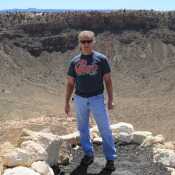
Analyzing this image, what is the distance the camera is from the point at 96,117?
23.4 feet

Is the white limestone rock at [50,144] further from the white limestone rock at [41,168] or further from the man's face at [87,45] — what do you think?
the man's face at [87,45]

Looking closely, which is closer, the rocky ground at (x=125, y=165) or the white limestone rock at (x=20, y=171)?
the white limestone rock at (x=20, y=171)

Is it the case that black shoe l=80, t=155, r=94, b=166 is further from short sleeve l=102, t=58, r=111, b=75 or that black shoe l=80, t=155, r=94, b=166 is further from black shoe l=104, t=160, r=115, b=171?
short sleeve l=102, t=58, r=111, b=75

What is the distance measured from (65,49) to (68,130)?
22537 mm

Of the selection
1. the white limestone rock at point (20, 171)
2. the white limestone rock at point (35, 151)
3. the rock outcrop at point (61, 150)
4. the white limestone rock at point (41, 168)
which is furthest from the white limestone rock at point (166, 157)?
the white limestone rock at point (20, 171)

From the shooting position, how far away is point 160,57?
1280 inches

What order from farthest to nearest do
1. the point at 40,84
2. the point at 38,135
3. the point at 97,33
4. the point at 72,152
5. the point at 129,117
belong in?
the point at 97,33, the point at 40,84, the point at 129,117, the point at 72,152, the point at 38,135

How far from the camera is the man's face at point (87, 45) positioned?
6.81 meters

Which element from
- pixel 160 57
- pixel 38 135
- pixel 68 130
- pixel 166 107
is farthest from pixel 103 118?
pixel 160 57

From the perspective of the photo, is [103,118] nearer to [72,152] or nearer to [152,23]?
[72,152]

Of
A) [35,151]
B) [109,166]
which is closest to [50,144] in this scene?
[35,151]

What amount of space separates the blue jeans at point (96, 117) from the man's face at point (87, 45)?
0.63 m

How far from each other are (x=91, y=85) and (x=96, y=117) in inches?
18.1

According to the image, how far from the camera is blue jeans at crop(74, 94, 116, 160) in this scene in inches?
278
